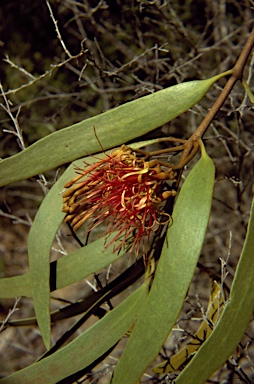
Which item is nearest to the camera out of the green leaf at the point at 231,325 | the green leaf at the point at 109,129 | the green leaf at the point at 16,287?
the green leaf at the point at 231,325

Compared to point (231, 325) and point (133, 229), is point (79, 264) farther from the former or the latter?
point (231, 325)

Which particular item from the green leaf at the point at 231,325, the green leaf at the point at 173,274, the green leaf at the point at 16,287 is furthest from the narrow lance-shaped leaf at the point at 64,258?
the green leaf at the point at 231,325

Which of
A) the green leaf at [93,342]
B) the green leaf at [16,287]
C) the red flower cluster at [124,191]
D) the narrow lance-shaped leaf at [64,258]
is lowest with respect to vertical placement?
the green leaf at [93,342]

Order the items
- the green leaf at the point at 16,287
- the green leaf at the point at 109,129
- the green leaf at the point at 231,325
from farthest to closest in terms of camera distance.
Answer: the green leaf at the point at 16,287, the green leaf at the point at 109,129, the green leaf at the point at 231,325

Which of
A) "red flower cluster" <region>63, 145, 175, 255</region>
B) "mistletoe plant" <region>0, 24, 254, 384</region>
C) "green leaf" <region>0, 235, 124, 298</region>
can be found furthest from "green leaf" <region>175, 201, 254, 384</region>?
"green leaf" <region>0, 235, 124, 298</region>

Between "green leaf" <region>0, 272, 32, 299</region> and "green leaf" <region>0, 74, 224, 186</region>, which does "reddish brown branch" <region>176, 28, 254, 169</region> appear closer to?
"green leaf" <region>0, 74, 224, 186</region>

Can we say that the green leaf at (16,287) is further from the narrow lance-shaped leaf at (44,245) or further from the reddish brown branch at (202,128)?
the reddish brown branch at (202,128)

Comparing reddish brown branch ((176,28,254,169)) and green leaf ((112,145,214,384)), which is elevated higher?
reddish brown branch ((176,28,254,169))
